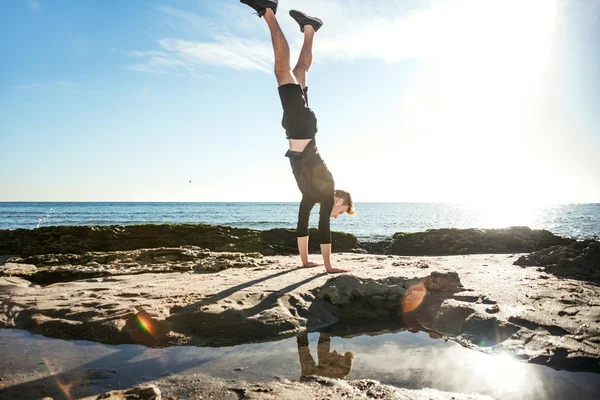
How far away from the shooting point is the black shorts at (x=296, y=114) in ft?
15.9

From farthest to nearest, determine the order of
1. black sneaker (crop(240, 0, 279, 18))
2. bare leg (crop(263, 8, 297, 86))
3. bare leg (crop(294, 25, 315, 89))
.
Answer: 1. bare leg (crop(294, 25, 315, 89))
2. bare leg (crop(263, 8, 297, 86))
3. black sneaker (crop(240, 0, 279, 18))

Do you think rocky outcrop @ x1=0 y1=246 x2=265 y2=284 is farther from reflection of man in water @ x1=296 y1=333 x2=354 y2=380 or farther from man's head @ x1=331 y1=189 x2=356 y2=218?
reflection of man in water @ x1=296 y1=333 x2=354 y2=380

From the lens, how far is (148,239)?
9.25 metres

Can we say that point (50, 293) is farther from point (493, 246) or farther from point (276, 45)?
point (493, 246)

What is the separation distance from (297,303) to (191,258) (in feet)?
13.3

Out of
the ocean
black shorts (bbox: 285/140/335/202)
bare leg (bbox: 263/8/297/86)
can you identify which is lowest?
the ocean

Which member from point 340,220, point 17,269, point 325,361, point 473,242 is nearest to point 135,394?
point 325,361

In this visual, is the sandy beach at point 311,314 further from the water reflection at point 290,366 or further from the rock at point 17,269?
the rock at point 17,269

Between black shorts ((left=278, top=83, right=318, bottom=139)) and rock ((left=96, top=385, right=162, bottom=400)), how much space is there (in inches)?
140

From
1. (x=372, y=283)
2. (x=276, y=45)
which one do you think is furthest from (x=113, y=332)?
(x=276, y=45)

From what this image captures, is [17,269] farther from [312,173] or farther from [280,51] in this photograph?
[280,51]

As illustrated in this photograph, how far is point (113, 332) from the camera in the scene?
301 cm

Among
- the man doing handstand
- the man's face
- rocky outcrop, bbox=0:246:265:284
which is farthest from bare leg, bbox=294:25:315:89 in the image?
rocky outcrop, bbox=0:246:265:284

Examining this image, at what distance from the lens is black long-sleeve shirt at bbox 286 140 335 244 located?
5105 mm
